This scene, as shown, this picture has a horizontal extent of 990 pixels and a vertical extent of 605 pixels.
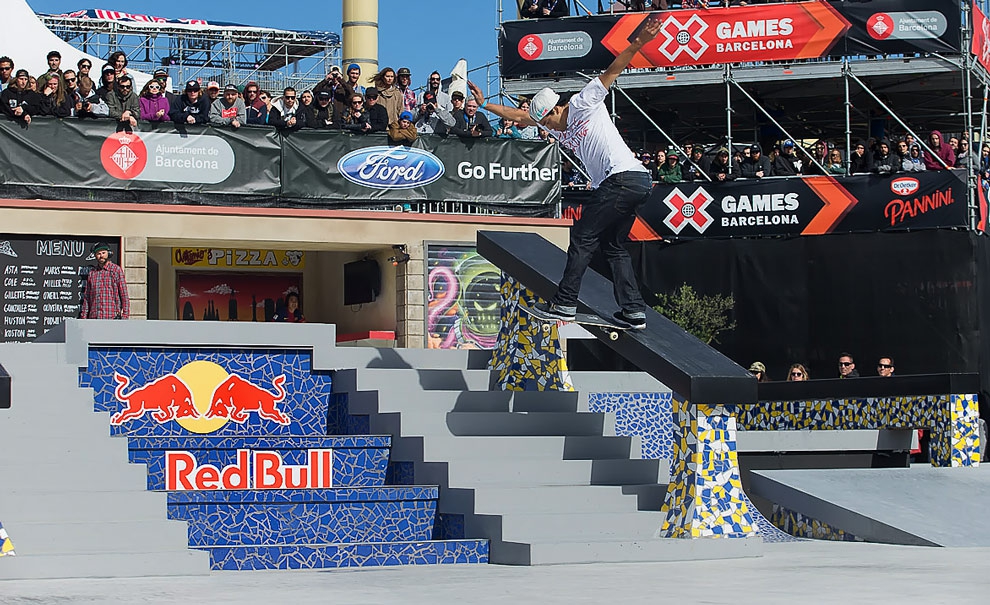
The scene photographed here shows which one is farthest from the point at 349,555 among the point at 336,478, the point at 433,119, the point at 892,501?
the point at 433,119

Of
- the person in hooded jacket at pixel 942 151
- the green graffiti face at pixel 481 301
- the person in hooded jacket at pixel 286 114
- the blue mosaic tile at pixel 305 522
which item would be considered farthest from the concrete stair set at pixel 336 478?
the person in hooded jacket at pixel 942 151

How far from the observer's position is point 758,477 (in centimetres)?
→ 1120

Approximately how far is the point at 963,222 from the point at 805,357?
356 cm

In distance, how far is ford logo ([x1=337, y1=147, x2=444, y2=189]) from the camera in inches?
746

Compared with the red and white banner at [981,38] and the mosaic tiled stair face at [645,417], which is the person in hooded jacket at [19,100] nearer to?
the mosaic tiled stair face at [645,417]

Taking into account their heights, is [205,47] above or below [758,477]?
above

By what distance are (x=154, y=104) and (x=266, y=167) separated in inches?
67.9

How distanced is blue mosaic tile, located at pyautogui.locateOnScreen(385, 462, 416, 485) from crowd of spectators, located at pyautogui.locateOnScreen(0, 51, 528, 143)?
9.03 metres

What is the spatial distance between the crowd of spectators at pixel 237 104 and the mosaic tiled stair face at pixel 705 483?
1024 cm

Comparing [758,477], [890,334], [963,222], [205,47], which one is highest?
[205,47]

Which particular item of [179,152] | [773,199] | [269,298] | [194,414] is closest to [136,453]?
[194,414]

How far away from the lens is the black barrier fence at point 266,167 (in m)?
17.6

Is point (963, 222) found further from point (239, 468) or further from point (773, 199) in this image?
point (239, 468)

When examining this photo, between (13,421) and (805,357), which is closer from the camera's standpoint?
(13,421)
